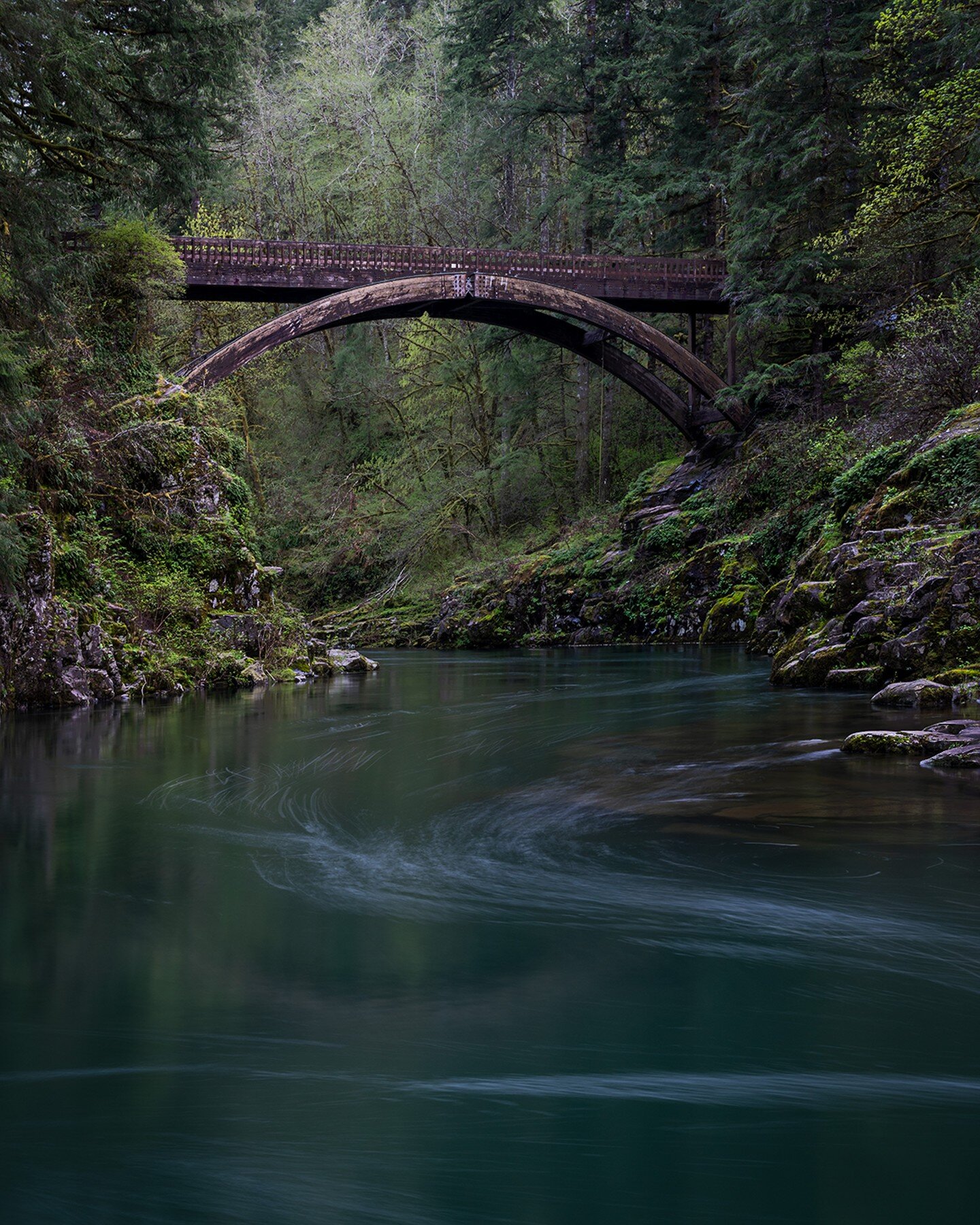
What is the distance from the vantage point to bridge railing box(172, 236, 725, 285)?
1919 centimetres

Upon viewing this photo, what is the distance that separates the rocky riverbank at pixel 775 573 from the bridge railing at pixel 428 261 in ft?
14.4

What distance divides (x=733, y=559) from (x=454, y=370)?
42.9 feet

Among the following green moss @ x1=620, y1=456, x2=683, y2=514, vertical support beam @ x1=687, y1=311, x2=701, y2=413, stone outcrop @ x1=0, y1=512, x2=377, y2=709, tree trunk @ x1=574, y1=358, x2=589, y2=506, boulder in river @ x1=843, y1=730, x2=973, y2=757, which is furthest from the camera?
tree trunk @ x1=574, y1=358, x2=589, y2=506

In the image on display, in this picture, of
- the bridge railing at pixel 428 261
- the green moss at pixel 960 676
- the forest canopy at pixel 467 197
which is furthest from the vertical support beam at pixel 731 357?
the green moss at pixel 960 676

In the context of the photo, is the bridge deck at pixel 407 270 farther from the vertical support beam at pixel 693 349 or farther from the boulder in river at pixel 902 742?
the boulder in river at pixel 902 742

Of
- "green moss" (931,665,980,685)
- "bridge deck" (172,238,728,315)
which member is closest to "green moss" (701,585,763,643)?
"bridge deck" (172,238,728,315)

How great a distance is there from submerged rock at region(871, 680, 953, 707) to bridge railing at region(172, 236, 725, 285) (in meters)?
15.6

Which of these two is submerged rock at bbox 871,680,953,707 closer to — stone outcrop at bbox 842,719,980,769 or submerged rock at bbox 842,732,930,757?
stone outcrop at bbox 842,719,980,769

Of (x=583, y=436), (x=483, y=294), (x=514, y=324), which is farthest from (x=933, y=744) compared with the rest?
(x=583, y=436)

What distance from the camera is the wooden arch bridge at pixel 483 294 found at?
19359mm

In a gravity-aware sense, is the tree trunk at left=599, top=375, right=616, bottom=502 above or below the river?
above

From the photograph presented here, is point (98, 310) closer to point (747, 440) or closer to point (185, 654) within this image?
point (185, 654)

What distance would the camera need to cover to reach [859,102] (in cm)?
1956

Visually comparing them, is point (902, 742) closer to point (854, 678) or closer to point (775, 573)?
point (854, 678)
